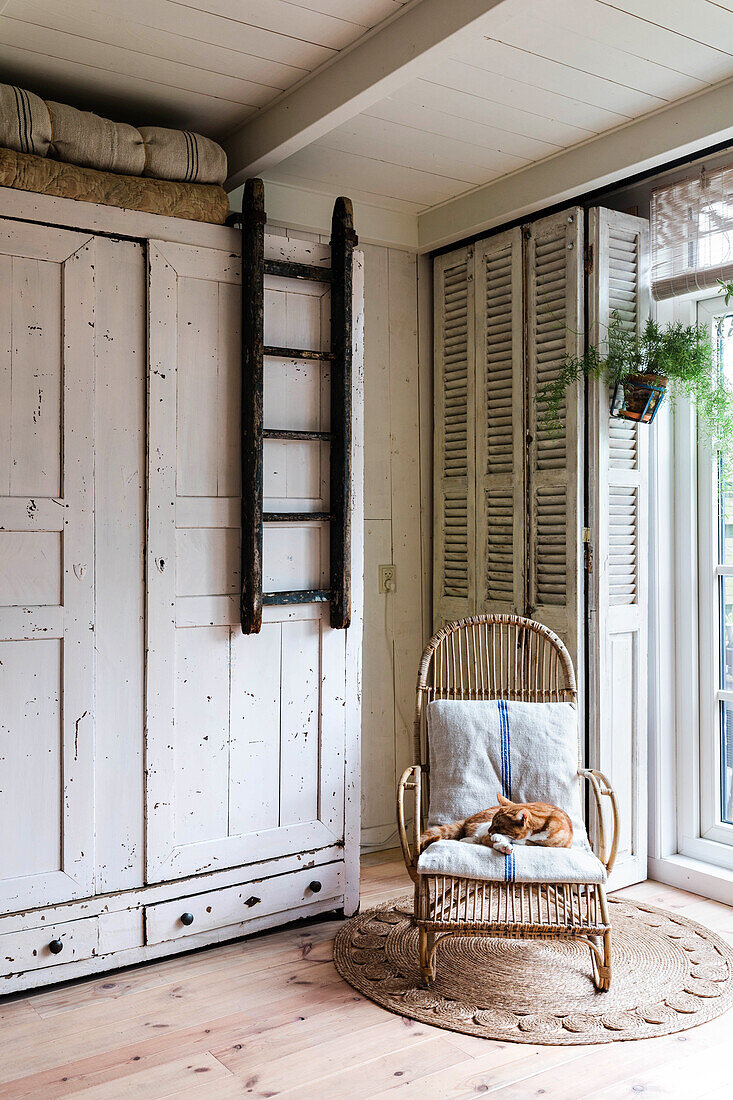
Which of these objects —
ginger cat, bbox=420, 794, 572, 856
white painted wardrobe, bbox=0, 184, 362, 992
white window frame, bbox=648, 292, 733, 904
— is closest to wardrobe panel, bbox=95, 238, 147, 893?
white painted wardrobe, bbox=0, 184, 362, 992

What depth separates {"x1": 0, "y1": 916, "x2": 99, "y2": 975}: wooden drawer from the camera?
2522 millimetres

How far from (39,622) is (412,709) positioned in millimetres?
1783

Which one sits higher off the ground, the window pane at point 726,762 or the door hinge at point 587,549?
the door hinge at point 587,549

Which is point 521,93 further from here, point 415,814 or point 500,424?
point 415,814

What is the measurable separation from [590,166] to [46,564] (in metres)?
2.21

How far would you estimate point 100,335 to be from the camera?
2.68 meters

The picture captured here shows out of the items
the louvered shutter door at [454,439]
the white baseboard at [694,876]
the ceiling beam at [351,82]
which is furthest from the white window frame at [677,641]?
the ceiling beam at [351,82]

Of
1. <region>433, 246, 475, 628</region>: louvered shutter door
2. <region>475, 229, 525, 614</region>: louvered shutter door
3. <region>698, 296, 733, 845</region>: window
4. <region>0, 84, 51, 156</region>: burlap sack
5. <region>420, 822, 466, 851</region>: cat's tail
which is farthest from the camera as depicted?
<region>433, 246, 475, 628</region>: louvered shutter door

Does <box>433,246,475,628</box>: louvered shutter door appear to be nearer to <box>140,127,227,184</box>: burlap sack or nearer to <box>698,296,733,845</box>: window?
<box>698,296,733,845</box>: window

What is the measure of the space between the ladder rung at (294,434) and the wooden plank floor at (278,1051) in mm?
1629

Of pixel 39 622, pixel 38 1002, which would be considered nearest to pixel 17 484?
pixel 39 622

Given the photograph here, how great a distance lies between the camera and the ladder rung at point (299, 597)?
292 cm

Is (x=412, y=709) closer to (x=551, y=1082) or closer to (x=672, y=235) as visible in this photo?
(x=551, y=1082)

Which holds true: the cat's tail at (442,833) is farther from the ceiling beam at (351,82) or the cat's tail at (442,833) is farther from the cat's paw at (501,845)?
the ceiling beam at (351,82)
